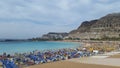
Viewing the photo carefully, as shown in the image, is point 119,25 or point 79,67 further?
point 119,25

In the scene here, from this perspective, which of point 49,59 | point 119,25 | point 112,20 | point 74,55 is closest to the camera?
point 49,59

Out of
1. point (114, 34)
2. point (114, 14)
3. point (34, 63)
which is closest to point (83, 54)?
point (34, 63)

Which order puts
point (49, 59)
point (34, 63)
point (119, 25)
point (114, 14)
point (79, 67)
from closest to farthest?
1. point (79, 67)
2. point (34, 63)
3. point (49, 59)
4. point (119, 25)
5. point (114, 14)

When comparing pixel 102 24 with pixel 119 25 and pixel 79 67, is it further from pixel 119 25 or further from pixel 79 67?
pixel 79 67

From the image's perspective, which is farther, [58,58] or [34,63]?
[58,58]

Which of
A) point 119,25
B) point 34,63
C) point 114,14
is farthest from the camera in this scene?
point 114,14

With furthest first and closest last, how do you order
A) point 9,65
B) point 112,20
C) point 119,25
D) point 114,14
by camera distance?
point 114,14 → point 112,20 → point 119,25 → point 9,65

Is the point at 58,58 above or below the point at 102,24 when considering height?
below

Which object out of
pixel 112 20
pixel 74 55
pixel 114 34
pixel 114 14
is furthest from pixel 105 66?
pixel 114 14

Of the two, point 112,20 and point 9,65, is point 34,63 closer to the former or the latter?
point 9,65

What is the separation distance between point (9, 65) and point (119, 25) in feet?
411

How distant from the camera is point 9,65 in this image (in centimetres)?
1369

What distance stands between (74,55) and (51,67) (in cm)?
747

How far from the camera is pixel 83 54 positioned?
2444 cm
